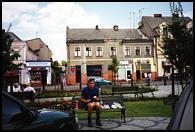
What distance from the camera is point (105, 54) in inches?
2029

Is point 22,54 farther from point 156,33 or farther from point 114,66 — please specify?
point 156,33

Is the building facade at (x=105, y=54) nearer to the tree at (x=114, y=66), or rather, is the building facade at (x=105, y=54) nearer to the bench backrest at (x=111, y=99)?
the tree at (x=114, y=66)

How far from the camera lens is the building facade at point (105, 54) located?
166ft

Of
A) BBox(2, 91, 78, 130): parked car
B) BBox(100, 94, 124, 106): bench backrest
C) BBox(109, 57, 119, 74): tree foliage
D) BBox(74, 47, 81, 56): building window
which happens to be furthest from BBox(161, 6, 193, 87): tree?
BBox(74, 47, 81, 56): building window

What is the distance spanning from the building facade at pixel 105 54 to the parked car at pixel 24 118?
44052mm

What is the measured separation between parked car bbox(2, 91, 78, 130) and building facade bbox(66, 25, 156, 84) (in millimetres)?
44052

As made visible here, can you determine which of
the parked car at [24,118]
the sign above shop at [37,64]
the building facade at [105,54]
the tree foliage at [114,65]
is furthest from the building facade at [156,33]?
the parked car at [24,118]

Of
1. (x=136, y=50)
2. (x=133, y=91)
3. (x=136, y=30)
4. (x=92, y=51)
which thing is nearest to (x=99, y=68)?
(x=92, y=51)

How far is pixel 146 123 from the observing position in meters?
9.65

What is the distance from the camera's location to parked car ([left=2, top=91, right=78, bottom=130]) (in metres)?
3.94

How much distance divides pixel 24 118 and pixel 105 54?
155 feet

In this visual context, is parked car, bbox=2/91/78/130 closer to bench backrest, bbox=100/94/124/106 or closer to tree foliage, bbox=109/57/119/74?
bench backrest, bbox=100/94/124/106

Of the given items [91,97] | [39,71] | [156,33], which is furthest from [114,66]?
[91,97]

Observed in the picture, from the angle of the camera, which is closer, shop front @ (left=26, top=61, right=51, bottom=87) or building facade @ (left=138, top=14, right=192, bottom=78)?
shop front @ (left=26, top=61, right=51, bottom=87)
